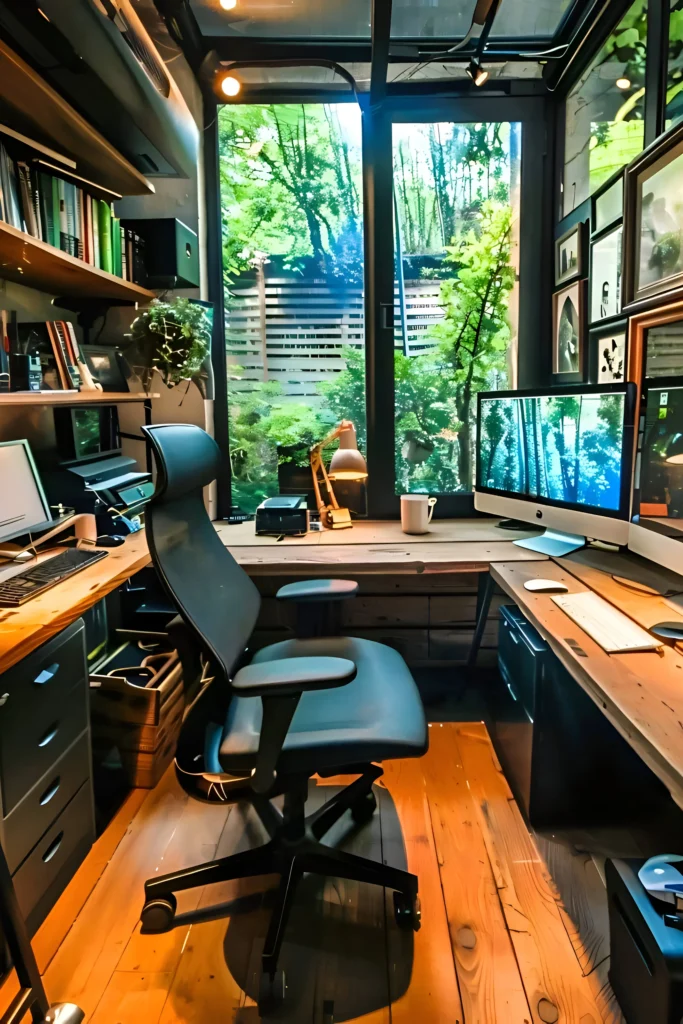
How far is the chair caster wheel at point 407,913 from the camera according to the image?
1.56 meters

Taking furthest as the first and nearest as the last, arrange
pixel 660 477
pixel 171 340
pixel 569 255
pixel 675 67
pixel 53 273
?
pixel 569 255
pixel 171 340
pixel 53 273
pixel 675 67
pixel 660 477

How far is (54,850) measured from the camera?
1.63 meters

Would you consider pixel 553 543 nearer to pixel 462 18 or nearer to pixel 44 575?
pixel 44 575

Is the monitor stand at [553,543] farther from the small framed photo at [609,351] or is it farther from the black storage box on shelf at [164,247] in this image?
the black storage box on shelf at [164,247]

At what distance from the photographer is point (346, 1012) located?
1.37 m

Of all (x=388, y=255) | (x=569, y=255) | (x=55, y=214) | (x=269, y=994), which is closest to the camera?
(x=269, y=994)

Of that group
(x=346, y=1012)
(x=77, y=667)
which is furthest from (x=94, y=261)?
(x=346, y=1012)

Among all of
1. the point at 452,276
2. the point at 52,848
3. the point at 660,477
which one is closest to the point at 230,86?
the point at 452,276

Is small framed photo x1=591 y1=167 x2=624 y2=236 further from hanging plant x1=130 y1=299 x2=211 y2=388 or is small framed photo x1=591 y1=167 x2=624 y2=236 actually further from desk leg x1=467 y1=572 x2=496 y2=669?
hanging plant x1=130 y1=299 x2=211 y2=388

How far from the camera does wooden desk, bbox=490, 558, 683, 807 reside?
3.31 feet

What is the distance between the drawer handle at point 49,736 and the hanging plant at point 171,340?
4.38 feet

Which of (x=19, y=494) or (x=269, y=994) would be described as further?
(x=19, y=494)

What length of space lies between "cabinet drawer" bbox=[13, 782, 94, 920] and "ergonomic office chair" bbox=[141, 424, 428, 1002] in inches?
9.7

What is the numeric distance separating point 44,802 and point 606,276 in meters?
2.37
